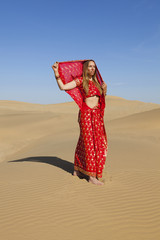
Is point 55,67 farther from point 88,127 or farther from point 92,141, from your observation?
point 92,141

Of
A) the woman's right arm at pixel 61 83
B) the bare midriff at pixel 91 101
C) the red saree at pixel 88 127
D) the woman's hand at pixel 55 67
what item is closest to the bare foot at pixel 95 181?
the red saree at pixel 88 127

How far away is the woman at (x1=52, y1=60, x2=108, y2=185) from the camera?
5691 mm

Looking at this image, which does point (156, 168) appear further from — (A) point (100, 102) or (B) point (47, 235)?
(B) point (47, 235)

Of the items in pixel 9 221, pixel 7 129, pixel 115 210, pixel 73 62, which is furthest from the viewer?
pixel 7 129

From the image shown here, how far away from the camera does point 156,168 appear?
7.89 meters

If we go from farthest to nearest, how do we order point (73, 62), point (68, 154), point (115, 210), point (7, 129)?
1. point (7, 129)
2. point (68, 154)
3. point (73, 62)
4. point (115, 210)

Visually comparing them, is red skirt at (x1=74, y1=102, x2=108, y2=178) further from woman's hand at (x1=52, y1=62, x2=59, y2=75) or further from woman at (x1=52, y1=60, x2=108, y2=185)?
woman's hand at (x1=52, y1=62, x2=59, y2=75)

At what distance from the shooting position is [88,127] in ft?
18.9

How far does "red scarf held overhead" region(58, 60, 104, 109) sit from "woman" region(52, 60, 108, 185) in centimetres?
12

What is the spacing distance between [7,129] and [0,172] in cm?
1286

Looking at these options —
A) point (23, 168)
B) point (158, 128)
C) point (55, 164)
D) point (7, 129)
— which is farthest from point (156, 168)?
point (7, 129)

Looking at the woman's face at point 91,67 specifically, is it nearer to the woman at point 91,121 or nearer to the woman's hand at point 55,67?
the woman at point 91,121

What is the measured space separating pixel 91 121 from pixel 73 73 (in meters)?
1.22

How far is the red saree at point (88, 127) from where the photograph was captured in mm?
5727
